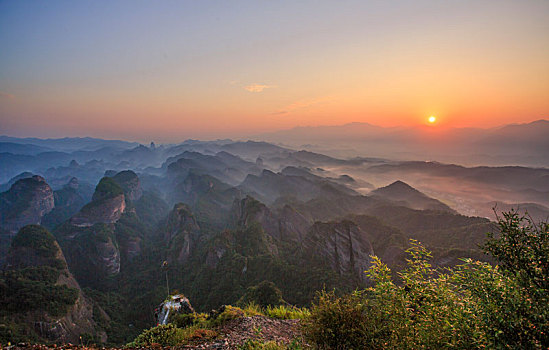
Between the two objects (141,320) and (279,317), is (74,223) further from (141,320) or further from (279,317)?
(279,317)

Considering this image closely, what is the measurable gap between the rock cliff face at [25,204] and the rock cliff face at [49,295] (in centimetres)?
6722

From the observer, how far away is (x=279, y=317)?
12.4 m

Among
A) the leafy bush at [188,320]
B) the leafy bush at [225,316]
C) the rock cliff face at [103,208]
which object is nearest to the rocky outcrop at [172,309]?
the leafy bush at [188,320]

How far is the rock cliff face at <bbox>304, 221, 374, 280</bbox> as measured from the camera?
46.8m

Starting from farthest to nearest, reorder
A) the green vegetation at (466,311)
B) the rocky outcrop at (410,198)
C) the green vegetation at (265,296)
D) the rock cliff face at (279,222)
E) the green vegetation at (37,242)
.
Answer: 1. the rocky outcrop at (410,198)
2. the rock cliff face at (279,222)
3. the green vegetation at (37,242)
4. the green vegetation at (265,296)
5. the green vegetation at (466,311)

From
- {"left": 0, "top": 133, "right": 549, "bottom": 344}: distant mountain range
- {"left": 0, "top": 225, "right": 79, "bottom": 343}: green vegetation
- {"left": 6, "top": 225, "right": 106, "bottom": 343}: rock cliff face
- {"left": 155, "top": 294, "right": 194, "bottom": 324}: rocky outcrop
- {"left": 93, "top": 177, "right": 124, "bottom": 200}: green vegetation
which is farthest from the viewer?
{"left": 93, "top": 177, "right": 124, "bottom": 200}: green vegetation

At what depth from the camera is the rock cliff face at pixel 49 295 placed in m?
29.8

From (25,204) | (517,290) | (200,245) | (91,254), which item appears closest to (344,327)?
(517,290)

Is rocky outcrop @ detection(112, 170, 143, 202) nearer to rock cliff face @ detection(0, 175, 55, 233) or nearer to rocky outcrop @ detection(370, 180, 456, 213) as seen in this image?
rock cliff face @ detection(0, 175, 55, 233)

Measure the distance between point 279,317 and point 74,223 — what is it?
363 feet

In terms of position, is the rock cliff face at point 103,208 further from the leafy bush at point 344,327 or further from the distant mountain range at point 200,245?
the leafy bush at point 344,327

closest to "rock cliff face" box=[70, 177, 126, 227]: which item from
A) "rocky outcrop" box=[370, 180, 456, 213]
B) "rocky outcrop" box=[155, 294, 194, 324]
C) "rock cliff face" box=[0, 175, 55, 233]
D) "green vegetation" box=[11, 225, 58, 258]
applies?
"green vegetation" box=[11, 225, 58, 258]

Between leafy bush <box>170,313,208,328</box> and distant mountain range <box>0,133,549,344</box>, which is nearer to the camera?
leafy bush <box>170,313,208,328</box>

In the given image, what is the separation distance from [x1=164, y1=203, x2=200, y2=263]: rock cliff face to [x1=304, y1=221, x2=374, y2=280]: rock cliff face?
45969 millimetres
